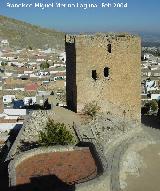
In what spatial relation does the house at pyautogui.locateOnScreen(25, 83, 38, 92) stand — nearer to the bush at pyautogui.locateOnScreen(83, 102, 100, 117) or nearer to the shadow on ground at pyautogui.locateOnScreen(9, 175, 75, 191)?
the bush at pyautogui.locateOnScreen(83, 102, 100, 117)

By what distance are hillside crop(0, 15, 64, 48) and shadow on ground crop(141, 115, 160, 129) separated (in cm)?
8161

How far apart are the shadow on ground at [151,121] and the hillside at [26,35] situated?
81.6 metres

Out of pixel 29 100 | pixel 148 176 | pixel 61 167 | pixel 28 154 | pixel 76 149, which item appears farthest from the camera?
pixel 29 100

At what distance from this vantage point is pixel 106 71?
76.2 ft

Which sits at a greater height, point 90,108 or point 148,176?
point 90,108

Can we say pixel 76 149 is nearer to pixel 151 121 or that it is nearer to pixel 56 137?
pixel 56 137

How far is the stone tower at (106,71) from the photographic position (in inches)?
894

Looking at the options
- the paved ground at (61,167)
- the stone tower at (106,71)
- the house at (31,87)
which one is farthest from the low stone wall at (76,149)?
the house at (31,87)

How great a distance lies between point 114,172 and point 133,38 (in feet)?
28.5

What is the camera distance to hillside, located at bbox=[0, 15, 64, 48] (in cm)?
11044

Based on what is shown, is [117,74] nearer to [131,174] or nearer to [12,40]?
[131,174]

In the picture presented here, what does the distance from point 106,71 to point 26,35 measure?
307 feet

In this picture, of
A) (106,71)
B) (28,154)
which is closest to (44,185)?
(28,154)

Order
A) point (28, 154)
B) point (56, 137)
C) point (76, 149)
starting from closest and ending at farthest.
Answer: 1. point (28, 154)
2. point (76, 149)
3. point (56, 137)
